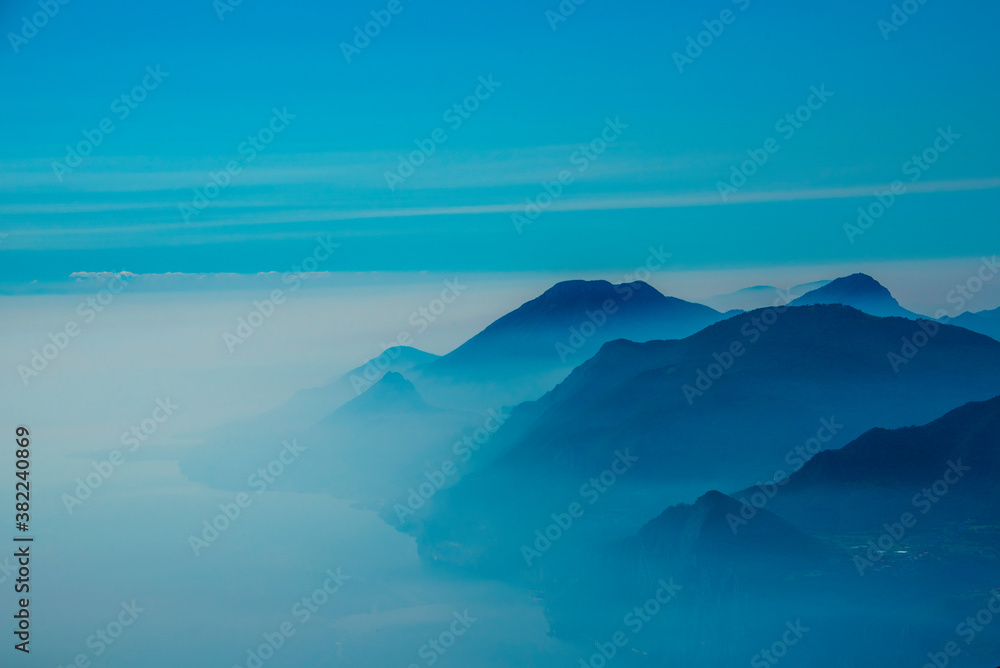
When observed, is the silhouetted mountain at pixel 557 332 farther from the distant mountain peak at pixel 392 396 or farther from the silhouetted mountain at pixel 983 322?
the silhouetted mountain at pixel 983 322

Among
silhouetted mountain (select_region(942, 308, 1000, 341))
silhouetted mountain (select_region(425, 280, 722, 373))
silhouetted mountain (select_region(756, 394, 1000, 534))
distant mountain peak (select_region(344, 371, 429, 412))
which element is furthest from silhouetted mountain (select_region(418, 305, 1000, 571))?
distant mountain peak (select_region(344, 371, 429, 412))

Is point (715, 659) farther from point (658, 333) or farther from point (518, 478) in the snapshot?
point (658, 333)

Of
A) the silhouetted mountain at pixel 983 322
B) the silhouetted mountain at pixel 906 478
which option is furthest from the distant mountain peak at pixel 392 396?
the silhouetted mountain at pixel 983 322

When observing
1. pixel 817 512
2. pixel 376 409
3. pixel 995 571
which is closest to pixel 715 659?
pixel 817 512

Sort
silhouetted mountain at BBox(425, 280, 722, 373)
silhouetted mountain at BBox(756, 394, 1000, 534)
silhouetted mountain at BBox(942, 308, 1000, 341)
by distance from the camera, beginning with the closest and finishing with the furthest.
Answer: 1. silhouetted mountain at BBox(756, 394, 1000, 534)
2. silhouetted mountain at BBox(942, 308, 1000, 341)
3. silhouetted mountain at BBox(425, 280, 722, 373)

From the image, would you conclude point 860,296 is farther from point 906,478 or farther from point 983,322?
point 906,478

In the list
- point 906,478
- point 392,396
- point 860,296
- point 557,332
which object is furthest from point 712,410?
point 392,396

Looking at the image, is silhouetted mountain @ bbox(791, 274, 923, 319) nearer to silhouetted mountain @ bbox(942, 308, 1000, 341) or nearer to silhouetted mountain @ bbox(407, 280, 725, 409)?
silhouetted mountain @ bbox(942, 308, 1000, 341)
